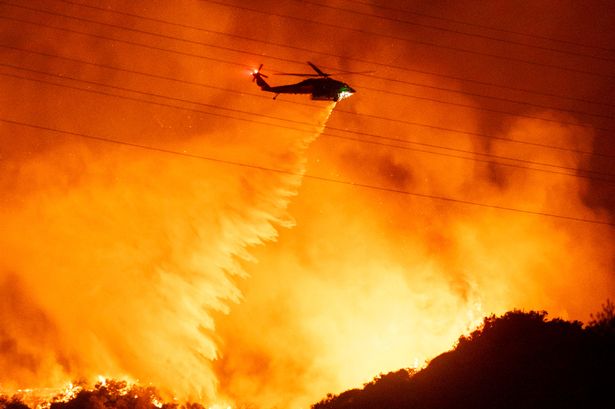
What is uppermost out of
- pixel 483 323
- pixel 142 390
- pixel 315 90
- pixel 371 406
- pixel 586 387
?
pixel 142 390

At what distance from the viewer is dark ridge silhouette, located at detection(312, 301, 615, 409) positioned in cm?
2180

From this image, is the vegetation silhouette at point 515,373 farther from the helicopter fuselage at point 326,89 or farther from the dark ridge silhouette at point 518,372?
the helicopter fuselage at point 326,89

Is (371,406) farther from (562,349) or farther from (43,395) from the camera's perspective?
(43,395)

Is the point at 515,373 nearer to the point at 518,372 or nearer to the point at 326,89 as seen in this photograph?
the point at 518,372

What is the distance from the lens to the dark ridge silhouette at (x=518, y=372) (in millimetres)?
21797

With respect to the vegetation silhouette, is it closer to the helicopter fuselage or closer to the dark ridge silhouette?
the dark ridge silhouette

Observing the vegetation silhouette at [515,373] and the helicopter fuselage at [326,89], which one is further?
the helicopter fuselage at [326,89]

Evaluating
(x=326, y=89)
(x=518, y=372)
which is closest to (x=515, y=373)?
(x=518, y=372)

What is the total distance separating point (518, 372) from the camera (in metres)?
24.6

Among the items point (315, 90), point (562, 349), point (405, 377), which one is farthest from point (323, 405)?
point (315, 90)

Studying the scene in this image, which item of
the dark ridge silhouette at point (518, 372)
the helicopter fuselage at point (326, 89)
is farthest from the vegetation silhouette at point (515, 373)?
the helicopter fuselage at point (326, 89)

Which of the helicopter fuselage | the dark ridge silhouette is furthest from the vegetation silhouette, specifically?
the helicopter fuselage

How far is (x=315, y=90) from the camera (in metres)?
26.5

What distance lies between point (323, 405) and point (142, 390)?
36363mm
